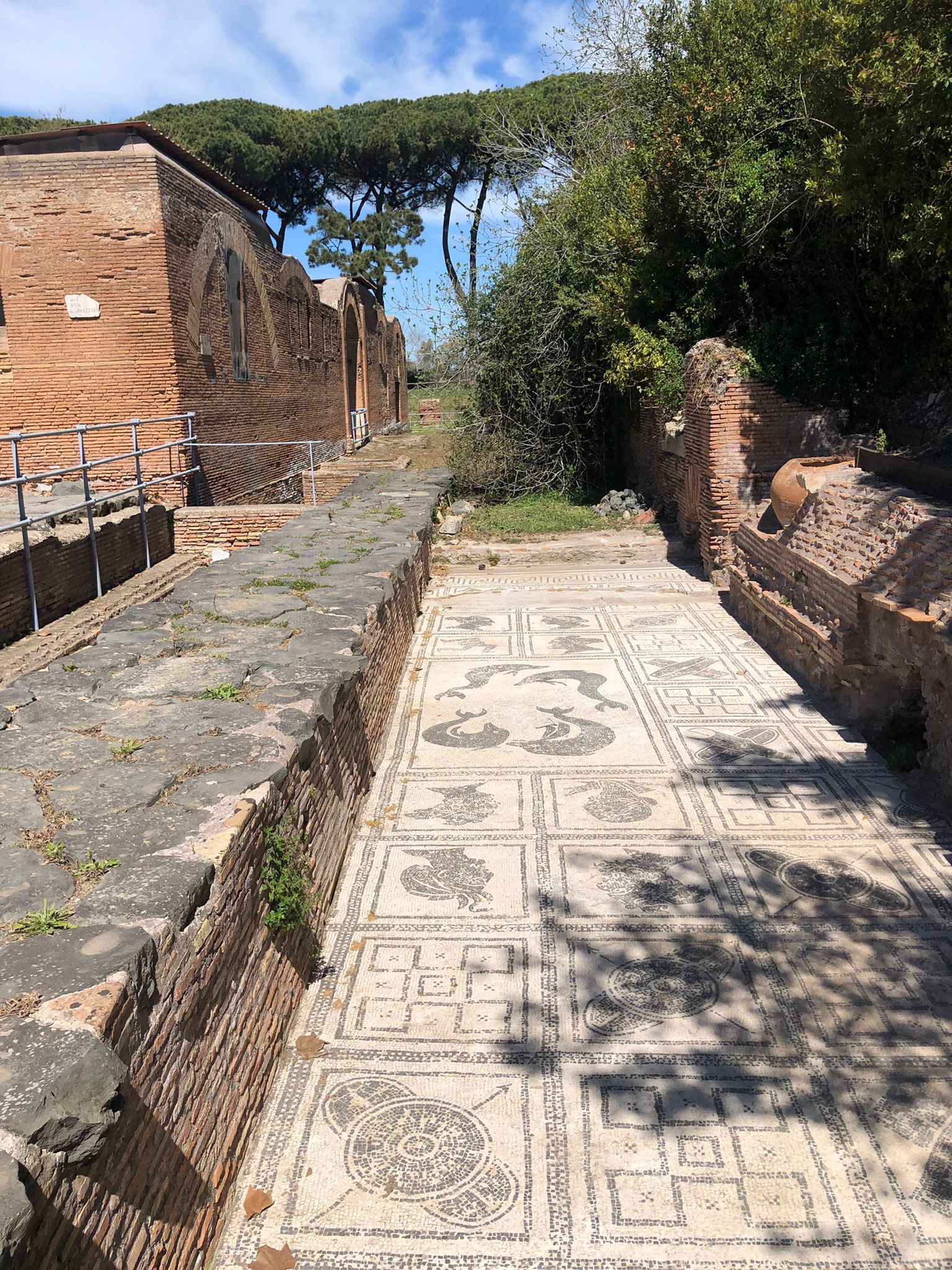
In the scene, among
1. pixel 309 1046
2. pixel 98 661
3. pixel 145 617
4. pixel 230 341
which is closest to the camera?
pixel 309 1046

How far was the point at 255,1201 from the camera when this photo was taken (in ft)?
7.52

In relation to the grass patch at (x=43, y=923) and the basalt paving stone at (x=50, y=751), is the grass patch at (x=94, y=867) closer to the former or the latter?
the grass patch at (x=43, y=923)

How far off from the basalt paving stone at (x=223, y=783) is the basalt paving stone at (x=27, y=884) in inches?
17.3

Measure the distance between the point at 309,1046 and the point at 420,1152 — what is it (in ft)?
1.84

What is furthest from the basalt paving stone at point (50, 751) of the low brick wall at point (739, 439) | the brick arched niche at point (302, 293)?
the brick arched niche at point (302, 293)

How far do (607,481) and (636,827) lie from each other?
10.8 m

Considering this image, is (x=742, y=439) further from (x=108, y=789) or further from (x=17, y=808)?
(x=17, y=808)

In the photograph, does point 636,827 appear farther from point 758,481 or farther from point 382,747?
point 758,481

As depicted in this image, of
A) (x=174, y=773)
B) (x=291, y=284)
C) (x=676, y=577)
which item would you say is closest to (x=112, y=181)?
(x=291, y=284)

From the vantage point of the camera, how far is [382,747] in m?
5.19

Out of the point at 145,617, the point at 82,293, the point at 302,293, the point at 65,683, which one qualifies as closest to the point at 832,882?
the point at 65,683

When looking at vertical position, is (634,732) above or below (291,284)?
below

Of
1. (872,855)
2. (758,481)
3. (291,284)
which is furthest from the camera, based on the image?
(291,284)

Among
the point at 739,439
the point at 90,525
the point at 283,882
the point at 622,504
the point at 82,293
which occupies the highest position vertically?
the point at 82,293
